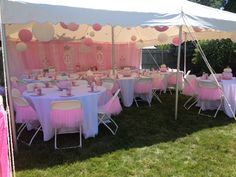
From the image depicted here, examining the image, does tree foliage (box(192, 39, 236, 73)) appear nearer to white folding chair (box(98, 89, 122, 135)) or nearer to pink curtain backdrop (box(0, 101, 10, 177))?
white folding chair (box(98, 89, 122, 135))

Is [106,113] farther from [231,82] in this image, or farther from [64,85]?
[231,82]

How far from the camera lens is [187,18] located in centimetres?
601

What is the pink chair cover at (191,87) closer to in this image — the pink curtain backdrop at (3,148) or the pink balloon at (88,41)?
the pink balloon at (88,41)

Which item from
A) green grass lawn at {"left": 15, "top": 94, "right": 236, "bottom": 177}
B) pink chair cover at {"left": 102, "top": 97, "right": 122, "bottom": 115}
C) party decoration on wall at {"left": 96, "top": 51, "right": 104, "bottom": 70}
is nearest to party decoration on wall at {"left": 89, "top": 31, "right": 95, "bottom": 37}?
party decoration on wall at {"left": 96, "top": 51, "right": 104, "bottom": 70}

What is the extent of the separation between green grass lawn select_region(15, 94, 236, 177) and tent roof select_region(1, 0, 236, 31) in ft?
6.52

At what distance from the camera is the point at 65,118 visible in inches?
186

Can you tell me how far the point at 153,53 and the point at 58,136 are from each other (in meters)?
13.0

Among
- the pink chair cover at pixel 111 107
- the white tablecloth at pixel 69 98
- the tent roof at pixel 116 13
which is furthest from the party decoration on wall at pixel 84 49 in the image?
the white tablecloth at pixel 69 98

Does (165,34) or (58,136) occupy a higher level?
(165,34)

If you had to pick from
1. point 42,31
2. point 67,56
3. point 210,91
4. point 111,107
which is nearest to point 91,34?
point 67,56

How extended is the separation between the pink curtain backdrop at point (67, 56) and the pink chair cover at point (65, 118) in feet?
23.2

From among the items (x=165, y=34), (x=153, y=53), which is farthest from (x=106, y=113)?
(x=153, y=53)

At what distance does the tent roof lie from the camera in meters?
4.70

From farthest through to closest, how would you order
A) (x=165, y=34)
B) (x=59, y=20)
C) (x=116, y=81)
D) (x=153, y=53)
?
(x=153, y=53)
(x=165, y=34)
(x=116, y=81)
(x=59, y=20)
